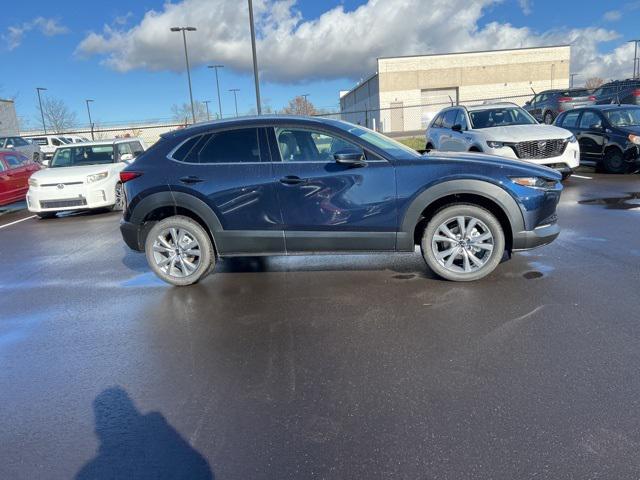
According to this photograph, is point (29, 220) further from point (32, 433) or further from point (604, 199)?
point (604, 199)

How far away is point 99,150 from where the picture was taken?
12.2 meters

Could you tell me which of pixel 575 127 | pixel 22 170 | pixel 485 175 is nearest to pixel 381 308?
pixel 485 175

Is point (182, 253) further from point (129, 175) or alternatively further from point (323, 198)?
point (323, 198)

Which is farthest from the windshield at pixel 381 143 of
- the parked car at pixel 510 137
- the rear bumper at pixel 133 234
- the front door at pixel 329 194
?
the parked car at pixel 510 137

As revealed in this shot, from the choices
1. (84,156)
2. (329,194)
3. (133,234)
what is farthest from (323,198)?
(84,156)

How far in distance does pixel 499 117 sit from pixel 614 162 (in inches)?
130

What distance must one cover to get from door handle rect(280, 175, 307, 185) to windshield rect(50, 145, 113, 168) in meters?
8.27

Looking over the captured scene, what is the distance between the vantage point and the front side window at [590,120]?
12.6 meters

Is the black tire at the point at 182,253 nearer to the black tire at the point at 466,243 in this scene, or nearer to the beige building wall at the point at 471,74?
the black tire at the point at 466,243

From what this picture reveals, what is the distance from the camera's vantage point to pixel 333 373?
3467 millimetres

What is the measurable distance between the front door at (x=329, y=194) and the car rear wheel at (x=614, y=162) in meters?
9.54

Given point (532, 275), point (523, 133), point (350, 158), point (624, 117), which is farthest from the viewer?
point (624, 117)

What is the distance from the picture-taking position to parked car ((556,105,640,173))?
11.7m

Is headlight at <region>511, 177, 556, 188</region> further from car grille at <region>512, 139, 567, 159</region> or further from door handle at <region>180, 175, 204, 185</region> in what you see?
car grille at <region>512, 139, 567, 159</region>
